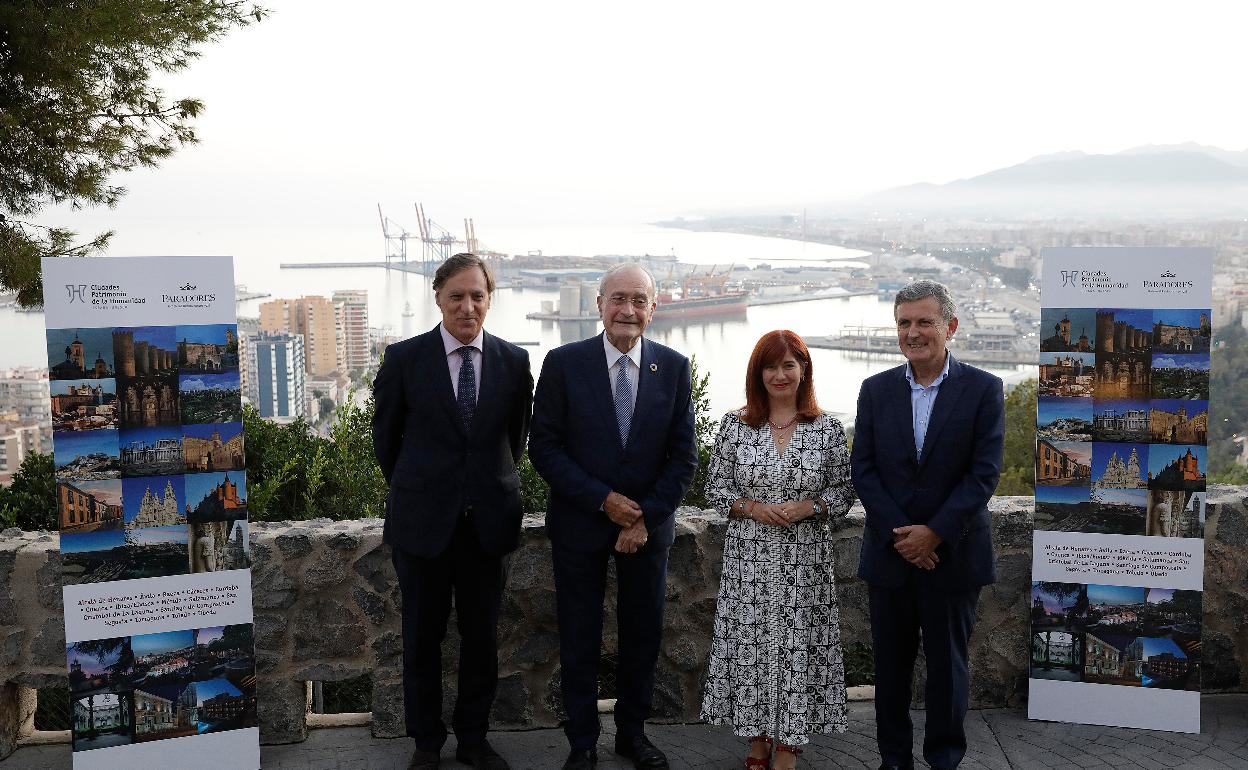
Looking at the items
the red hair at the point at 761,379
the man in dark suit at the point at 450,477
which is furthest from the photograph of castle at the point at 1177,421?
the man in dark suit at the point at 450,477

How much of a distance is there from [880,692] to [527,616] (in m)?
1.40

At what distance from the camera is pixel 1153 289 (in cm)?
406

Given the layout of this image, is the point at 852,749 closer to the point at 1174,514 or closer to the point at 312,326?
the point at 1174,514

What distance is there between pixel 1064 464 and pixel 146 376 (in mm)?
3588

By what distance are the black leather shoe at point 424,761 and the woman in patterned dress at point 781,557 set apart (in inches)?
40.3

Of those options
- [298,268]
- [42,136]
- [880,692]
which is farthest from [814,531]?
[298,268]

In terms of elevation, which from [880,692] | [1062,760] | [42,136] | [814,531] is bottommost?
[1062,760]

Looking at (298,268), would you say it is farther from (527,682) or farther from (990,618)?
(990,618)

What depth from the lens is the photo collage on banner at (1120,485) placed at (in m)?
4.06

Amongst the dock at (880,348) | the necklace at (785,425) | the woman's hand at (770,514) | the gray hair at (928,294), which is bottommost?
the woman's hand at (770,514)

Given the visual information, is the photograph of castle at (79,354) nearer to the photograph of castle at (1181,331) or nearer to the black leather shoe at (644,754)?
the black leather shoe at (644,754)

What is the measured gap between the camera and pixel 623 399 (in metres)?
3.56

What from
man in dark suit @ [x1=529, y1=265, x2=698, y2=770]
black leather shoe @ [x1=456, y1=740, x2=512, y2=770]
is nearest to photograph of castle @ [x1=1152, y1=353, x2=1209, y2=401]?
man in dark suit @ [x1=529, y1=265, x2=698, y2=770]

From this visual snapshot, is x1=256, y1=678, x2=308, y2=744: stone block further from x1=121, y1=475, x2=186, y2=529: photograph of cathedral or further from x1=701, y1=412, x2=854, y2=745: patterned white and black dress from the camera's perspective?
x1=701, y1=412, x2=854, y2=745: patterned white and black dress
